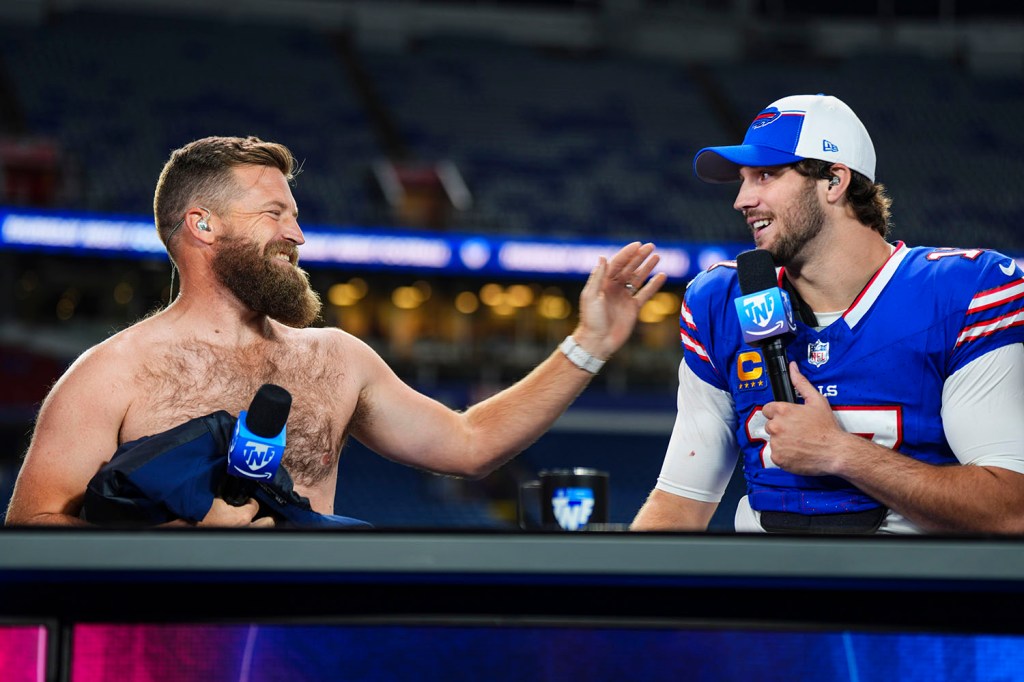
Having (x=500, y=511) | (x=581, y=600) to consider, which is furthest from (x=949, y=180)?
(x=581, y=600)

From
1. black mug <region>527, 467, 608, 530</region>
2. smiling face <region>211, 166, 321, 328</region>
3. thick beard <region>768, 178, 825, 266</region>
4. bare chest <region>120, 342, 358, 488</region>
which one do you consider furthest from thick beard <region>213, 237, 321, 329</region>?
thick beard <region>768, 178, 825, 266</region>

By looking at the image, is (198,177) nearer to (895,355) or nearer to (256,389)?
(256,389)

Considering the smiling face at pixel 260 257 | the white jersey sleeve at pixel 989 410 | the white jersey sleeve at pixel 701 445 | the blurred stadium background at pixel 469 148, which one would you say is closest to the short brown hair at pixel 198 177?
the smiling face at pixel 260 257

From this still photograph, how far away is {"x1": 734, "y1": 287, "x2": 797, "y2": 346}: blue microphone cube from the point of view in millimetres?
2100

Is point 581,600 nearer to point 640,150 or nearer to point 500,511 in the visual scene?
point 500,511

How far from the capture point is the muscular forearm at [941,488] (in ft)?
6.70

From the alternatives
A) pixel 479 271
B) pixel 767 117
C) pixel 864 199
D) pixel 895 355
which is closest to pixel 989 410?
pixel 895 355

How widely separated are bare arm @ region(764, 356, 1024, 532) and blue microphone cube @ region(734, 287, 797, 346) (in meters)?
0.14

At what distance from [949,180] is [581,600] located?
17487 millimetres

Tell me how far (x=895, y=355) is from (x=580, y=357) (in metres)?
0.63

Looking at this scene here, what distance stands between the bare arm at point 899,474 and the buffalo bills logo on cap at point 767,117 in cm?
71

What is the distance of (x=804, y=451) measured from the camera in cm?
205

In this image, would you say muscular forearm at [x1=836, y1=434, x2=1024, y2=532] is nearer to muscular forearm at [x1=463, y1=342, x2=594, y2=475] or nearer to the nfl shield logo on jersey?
the nfl shield logo on jersey

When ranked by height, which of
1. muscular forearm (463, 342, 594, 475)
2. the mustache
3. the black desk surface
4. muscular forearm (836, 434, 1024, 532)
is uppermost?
the mustache
